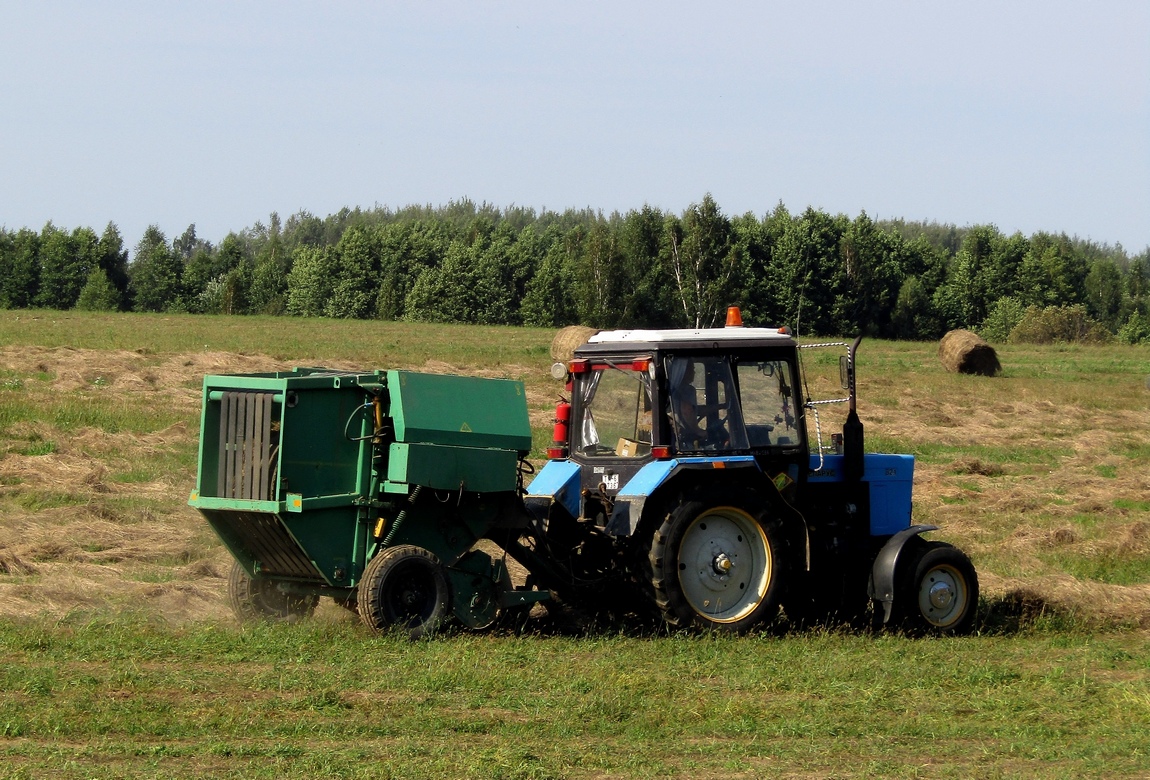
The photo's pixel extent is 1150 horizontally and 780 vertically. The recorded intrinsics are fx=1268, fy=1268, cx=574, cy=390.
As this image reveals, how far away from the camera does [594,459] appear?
939cm

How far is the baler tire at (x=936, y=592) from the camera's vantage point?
362 inches

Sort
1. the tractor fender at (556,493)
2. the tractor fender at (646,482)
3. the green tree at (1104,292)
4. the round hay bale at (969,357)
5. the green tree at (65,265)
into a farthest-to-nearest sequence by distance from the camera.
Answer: the green tree at (1104,292), the green tree at (65,265), the round hay bale at (969,357), the tractor fender at (556,493), the tractor fender at (646,482)

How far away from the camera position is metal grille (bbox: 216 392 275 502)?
7.92m

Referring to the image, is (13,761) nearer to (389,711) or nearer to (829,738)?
(389,711)

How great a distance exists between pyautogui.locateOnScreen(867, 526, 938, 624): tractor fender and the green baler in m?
2.47

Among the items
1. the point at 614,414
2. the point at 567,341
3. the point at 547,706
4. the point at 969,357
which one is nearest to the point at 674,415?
the point at 614,414

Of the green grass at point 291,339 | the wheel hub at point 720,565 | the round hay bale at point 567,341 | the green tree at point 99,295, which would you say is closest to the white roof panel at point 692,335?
the wheel hub at point 720,565

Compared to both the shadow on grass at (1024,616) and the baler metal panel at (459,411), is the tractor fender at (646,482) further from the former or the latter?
the shadow on grass at (1024,616)

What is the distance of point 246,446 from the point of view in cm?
798

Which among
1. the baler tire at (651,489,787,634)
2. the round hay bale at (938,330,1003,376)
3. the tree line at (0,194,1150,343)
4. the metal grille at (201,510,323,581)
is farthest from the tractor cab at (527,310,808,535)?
the tree line at (0,194,1150,343)

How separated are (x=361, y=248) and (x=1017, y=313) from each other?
3797 centimetres

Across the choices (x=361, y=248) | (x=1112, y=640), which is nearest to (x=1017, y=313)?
(x=361, y=248)

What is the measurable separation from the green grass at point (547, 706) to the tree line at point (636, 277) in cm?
4395

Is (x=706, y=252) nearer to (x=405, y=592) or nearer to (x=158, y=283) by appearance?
(x=158, y=283)
